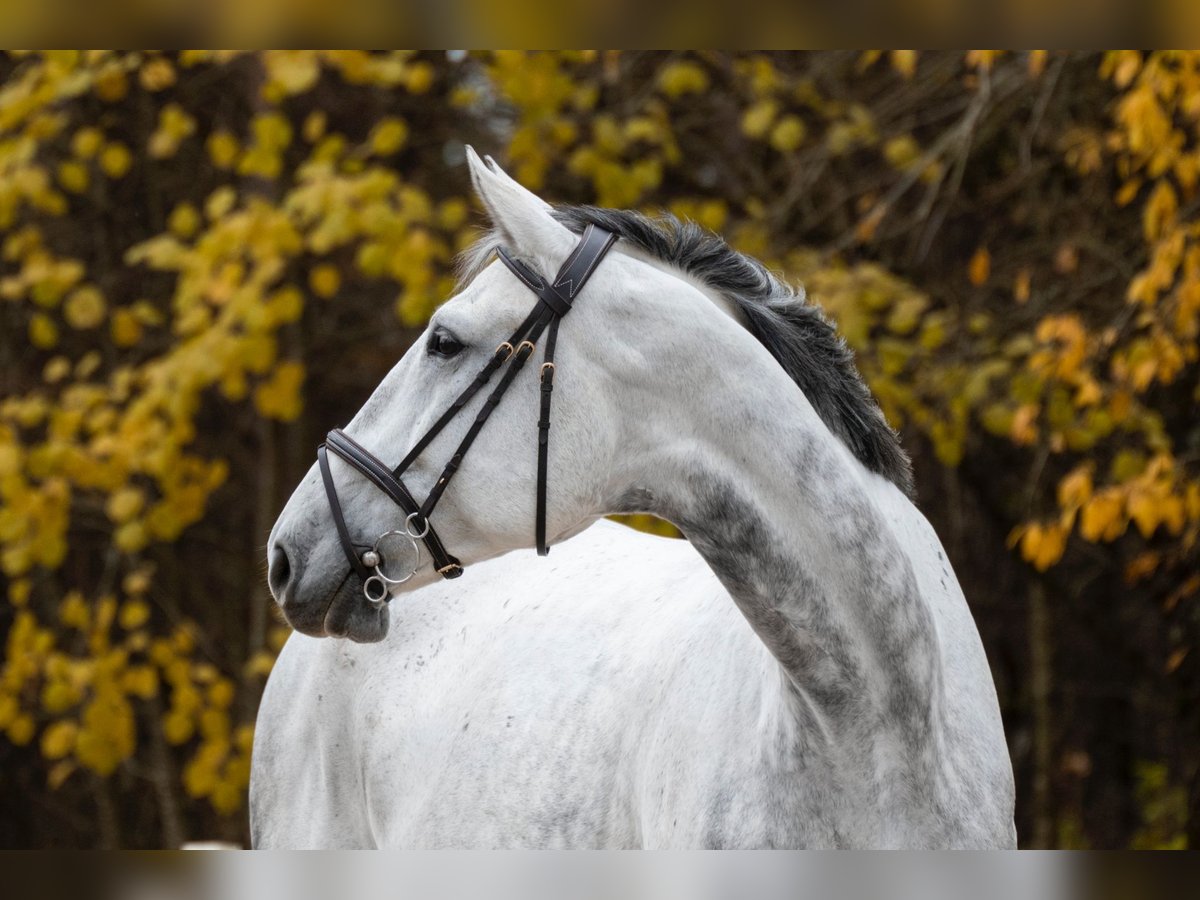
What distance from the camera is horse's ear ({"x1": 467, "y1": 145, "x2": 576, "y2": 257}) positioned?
87.5 inches

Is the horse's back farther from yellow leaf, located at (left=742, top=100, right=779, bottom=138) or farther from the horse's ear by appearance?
yellow leaf, located at (left=742, top=100, right=779, bottom=138)

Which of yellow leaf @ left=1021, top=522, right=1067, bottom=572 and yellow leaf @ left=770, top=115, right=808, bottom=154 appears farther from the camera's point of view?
yellow leaf @ left=770, top=115, right=808, bottom=154

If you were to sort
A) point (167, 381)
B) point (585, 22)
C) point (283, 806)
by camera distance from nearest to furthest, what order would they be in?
point (585, 22) → point (283, 806) → point (167, 381)

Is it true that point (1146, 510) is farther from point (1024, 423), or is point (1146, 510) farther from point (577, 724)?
point (577, 724)

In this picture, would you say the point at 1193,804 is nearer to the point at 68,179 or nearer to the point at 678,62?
the point at 678,62

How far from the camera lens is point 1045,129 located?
262 inches

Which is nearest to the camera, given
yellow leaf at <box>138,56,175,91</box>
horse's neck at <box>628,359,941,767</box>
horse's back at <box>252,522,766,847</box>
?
horse's neck at <box>628,359,941,767</box>

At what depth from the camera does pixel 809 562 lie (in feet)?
7.02

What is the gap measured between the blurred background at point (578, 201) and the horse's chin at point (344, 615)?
3071 millimetres

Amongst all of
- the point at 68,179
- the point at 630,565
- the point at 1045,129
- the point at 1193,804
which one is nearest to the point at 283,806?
the point at 630,565

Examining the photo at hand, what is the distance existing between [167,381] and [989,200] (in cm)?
427

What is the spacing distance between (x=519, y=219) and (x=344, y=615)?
0.79 meters

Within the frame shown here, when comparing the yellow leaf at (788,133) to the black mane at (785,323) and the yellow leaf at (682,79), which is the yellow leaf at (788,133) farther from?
the black mane at (785,323)

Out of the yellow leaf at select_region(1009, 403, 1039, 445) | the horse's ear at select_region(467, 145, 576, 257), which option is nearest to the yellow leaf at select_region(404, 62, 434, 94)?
the yellow leaf at select_region(1009, 403, 1039, 445)
